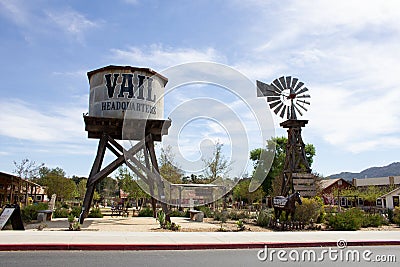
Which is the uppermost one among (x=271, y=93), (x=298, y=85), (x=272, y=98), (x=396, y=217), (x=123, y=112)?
(x=298, y=85)

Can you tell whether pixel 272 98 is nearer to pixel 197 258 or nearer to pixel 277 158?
pixel 197 258

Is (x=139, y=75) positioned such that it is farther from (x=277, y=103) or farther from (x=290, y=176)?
(x=290, y=176)

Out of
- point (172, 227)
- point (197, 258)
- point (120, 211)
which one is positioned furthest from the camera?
point (120, 211)

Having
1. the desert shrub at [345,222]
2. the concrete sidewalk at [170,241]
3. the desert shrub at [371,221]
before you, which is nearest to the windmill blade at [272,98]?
the desert shrub at [345,222]

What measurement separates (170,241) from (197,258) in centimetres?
258

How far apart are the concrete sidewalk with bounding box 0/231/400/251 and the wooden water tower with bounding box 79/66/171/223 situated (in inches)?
218

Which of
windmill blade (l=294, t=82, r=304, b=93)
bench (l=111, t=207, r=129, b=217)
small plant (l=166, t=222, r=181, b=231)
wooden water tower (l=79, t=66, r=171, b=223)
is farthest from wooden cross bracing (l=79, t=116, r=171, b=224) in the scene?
windmill blade (l=294, t=82, r=304, b=93)

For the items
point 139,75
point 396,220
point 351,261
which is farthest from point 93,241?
point 396,220

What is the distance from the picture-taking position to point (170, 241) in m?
12.1

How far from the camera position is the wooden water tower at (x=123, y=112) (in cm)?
1873

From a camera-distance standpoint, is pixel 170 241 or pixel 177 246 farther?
pixel 170 241

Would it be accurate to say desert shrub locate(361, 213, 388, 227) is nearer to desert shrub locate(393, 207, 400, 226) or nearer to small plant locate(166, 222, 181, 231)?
desert shrub locate(393, 207, 400, 226)

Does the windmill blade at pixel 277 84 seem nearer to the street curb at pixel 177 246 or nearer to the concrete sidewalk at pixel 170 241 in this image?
the concrete sidewalk at pixel 170 241

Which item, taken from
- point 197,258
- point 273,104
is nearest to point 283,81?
point 273,104
